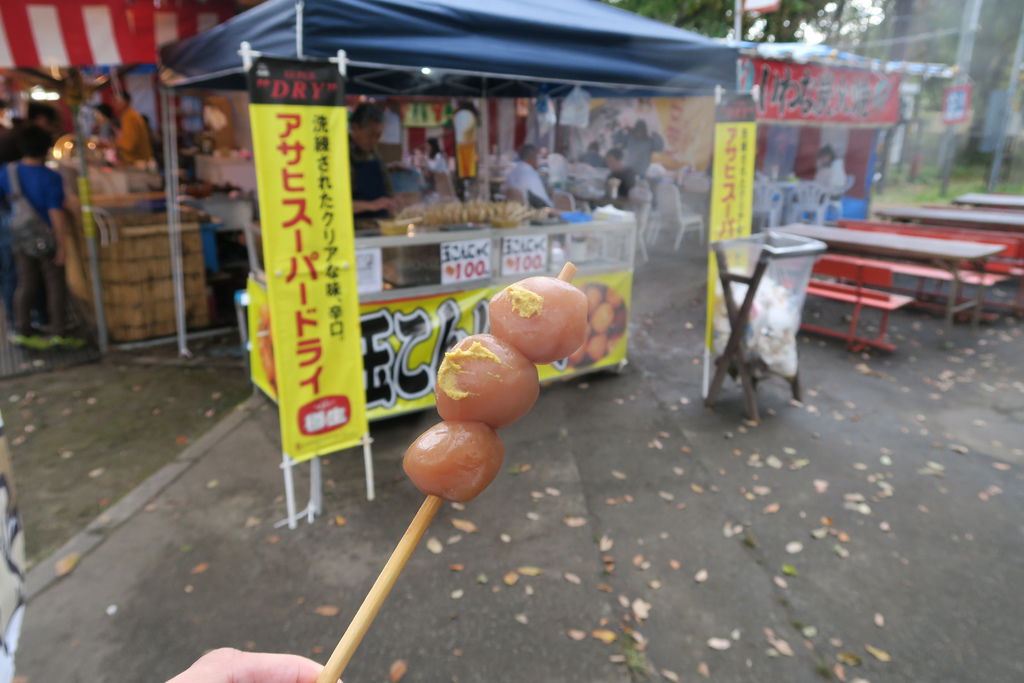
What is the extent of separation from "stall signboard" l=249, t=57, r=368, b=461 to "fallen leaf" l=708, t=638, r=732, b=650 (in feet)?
8.33

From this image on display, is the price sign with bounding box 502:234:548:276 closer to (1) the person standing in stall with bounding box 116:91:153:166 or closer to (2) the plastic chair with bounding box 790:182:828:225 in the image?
(1) the person standing in stall with bounding box 116:91:153:166

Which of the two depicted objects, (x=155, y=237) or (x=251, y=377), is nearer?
(x=251, y=377)

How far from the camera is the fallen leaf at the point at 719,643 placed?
3227 millimetres

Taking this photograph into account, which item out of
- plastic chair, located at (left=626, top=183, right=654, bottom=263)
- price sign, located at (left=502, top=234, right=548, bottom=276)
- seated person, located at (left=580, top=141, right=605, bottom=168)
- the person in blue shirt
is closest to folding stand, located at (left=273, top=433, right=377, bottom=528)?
price sign, located at (left=502, top=234, right=548, bottom=276)

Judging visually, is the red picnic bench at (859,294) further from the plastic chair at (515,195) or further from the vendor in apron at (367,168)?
the vendor in apron at (367,168)

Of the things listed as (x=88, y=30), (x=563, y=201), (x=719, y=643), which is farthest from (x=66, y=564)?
(x=563, y=201)

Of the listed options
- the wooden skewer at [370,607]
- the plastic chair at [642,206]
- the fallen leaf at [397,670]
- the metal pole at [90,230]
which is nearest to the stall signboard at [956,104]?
the plastic chair at [642,206]

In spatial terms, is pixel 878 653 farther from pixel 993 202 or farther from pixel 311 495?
pixel 993 202

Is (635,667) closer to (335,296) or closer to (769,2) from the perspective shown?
(335,296)

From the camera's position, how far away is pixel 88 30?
706 centimetres

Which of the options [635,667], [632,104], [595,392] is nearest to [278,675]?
[635,667]

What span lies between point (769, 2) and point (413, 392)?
6193 mm

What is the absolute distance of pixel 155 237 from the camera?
7.40 meters

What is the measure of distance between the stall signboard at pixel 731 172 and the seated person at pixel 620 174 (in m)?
6.57
